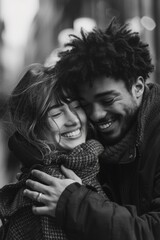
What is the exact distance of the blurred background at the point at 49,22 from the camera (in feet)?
11.7

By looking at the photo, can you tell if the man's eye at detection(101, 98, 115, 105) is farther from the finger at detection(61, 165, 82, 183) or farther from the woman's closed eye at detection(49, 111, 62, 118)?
the finger at detection(61, 165, 82, 183)

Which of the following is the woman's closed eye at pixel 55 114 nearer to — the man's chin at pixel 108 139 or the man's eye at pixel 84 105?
the man's eye at pixel 84 105

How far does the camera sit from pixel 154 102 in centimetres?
189

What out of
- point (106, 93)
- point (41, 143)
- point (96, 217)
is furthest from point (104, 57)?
point (96, 217)

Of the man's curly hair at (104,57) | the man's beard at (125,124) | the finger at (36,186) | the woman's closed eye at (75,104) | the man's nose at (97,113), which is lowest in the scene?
the finger at (36,186)

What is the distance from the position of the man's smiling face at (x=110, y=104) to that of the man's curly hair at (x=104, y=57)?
32 millimetres

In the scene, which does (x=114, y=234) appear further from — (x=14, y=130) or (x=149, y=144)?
(x=14, y=130)

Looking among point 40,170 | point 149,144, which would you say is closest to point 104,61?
point 149,144

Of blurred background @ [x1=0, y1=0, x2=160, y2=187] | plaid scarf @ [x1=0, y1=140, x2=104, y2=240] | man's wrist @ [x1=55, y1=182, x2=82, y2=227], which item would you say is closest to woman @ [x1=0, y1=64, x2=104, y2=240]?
plaid scarf @ [x1=0, y1=140, x2=104, y2=240]

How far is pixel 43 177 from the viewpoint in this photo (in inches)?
71.2

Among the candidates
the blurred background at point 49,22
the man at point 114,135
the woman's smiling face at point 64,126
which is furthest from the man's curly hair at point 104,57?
the blurred background at point 49,22

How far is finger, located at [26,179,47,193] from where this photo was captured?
70.4 inches

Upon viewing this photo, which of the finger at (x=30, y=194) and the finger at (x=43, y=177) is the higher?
the finger at (x=43, y=177)

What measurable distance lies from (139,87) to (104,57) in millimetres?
222
